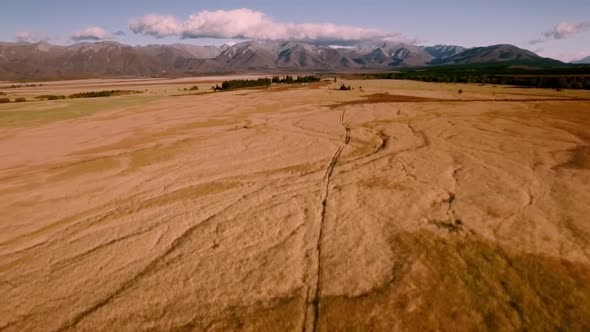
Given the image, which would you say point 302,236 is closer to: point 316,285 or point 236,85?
point 316,285

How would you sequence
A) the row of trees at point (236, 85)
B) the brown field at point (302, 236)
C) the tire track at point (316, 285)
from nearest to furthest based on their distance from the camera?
the tire track at point (316, 285) → the brown field at point (302, 236) → the row of trees at point (236, 85)

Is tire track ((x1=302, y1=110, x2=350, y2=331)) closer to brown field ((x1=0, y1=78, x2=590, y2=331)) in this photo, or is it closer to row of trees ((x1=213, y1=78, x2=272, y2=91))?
brown field ((x1=0, y1=78, x2=590, y2=331))

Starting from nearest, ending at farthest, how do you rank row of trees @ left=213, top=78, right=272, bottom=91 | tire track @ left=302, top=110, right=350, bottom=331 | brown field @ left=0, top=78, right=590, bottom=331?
1. tire track @ left=302, top=110, right=350, bottom=331
2. brown field @ left=0, top=78, right=590, bottom=331
3. row of trees @ left=213, top=78, right=272, bottom=91

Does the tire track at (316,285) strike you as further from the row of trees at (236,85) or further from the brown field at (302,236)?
the row of trees at (236,85)

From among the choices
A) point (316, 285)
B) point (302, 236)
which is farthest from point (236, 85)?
point (316, 285)

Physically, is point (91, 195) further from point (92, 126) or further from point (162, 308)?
point (92, 126)

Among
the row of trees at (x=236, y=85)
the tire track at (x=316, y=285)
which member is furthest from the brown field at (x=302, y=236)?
the row of trees at (x=236, y=85)

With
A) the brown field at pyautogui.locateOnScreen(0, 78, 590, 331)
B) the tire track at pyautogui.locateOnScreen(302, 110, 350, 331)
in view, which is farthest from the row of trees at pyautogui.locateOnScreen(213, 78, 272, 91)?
the tire track at pyautogui.locateOnScreen(302, 110, 350, 331)

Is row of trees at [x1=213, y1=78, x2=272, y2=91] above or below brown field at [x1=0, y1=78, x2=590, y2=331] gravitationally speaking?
above

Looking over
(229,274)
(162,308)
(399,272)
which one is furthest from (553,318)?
(162,308)
